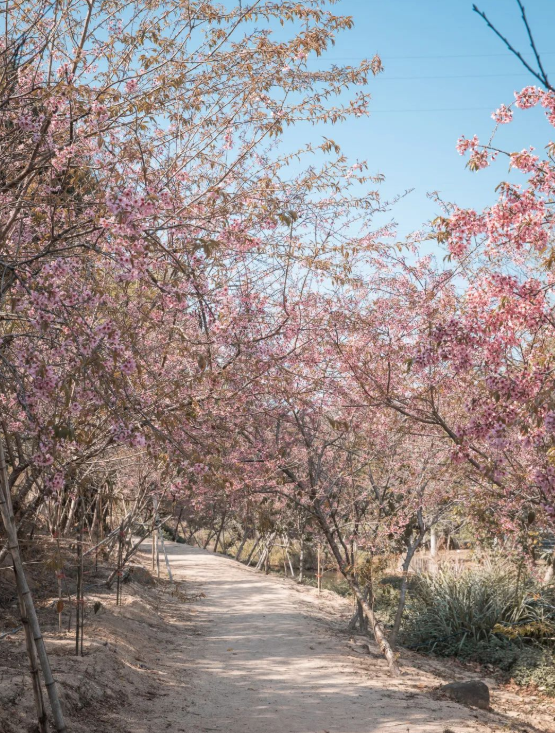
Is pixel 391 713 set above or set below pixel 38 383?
below

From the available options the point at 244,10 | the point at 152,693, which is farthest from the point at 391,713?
the point at 244,10

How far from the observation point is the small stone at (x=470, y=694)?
320 inches

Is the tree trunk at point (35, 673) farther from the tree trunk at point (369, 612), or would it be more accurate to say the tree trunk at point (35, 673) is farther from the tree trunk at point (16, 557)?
the tree trunk at point (369, 612)

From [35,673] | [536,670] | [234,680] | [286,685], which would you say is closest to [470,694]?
[286,685]

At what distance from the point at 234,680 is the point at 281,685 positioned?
2.09 feet

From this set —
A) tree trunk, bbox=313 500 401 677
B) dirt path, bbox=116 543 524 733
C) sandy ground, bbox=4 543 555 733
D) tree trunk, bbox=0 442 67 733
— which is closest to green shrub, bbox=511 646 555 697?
sandy ground, bbox=4 543 555 733

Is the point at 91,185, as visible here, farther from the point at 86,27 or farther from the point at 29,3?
the point at 29,3

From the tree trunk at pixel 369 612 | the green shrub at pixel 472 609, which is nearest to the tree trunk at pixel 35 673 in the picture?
the tree trunk at pixel 369 612

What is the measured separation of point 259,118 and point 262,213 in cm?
92

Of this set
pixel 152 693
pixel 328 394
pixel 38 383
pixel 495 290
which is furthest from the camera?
pixel 328 394

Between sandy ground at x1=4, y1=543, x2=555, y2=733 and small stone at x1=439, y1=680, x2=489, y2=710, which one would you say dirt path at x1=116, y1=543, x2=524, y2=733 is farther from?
small stone at x1=439, y1=680, x2=489, y2=710

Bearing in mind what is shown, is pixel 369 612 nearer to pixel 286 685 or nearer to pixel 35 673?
pixel 286 685

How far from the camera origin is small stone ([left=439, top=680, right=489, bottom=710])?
8.12m

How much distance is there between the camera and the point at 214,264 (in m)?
6.45
